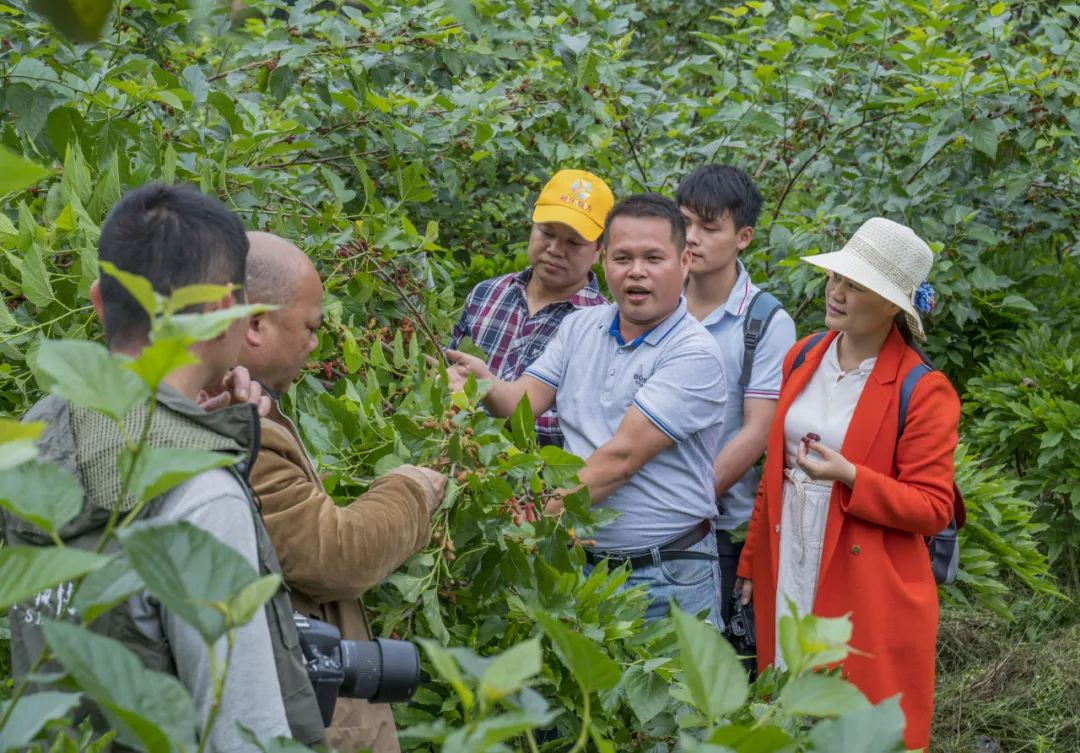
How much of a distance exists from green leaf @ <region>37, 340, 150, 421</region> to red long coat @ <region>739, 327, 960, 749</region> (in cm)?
266

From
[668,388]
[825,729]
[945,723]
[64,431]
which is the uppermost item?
[825,729]

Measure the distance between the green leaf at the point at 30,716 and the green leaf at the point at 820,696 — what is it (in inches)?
22.0

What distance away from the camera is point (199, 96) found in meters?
3.56

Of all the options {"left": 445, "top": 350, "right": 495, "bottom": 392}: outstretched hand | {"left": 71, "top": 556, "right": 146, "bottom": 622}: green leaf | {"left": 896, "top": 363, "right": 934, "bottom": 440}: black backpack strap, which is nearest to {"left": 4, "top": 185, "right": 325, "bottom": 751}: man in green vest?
{"left": 71, "top": 556, "right": 146, "bottom": 622}: green leaf

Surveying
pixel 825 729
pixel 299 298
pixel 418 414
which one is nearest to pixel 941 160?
pixel 418 414

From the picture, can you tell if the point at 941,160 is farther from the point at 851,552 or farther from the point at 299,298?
the point at 299,298

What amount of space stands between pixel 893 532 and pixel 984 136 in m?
1.99

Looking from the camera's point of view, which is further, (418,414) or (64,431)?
(418,414)

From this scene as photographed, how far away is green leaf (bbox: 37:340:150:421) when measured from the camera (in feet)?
3.22

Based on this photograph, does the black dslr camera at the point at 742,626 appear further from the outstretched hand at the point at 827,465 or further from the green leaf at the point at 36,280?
the green leaf at the point at 36,280

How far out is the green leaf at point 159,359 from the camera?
0.93 metres

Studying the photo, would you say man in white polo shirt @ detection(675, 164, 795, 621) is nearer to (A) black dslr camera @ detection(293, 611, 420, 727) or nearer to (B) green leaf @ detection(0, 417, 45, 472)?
(A) black dslr camera @ detection(293, 611, 420, 727)

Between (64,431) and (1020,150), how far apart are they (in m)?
4.36

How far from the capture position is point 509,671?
2.99ft
